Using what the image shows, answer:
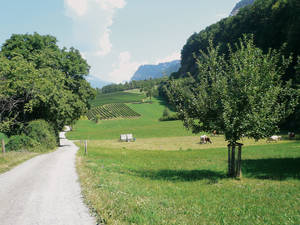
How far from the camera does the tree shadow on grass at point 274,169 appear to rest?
56.8 feet

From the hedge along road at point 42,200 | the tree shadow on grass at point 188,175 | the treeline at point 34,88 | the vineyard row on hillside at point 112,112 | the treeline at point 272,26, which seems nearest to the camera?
the hedge along road at point 42,200

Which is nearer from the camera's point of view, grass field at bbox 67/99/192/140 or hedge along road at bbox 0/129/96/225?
hedge along road at bbox 0/129/96/225

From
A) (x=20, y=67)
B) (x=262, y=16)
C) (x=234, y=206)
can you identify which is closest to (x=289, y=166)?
(x=234, y=206)

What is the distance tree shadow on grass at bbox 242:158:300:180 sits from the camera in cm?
1731

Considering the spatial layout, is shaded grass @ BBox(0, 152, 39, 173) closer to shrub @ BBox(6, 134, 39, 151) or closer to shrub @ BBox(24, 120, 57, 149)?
shrub @ BBox(6, 134, 39, 151)

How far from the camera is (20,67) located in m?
30.7

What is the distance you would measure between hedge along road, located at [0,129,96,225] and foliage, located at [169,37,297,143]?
368 inches

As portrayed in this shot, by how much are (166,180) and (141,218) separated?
9231mm

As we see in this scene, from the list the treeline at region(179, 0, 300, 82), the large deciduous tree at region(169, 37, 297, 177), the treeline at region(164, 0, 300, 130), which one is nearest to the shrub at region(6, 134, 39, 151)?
the treeline at region(164, 0, 300, 130)

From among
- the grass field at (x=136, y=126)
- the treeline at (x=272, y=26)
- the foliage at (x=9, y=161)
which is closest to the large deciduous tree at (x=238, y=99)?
the foliage at (x=9, y=161)

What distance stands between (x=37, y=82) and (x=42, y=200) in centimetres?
2552

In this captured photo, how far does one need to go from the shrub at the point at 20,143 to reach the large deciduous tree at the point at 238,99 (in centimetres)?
1875

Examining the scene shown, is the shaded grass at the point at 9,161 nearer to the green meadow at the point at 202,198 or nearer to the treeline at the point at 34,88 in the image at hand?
the treeline at the point at 34,88

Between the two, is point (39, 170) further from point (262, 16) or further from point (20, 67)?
point (262, 16)
